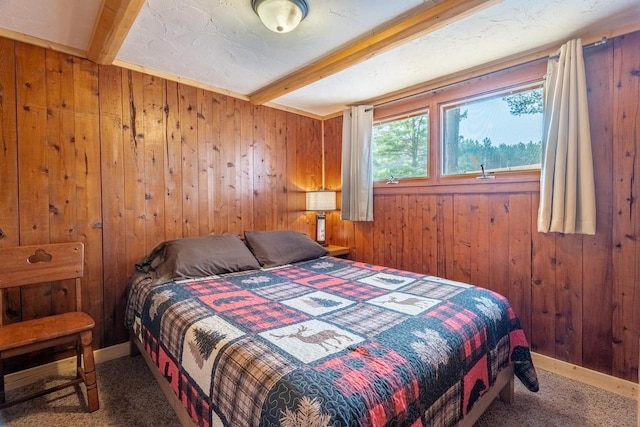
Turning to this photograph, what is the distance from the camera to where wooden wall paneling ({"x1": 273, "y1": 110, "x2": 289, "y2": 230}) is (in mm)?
3365

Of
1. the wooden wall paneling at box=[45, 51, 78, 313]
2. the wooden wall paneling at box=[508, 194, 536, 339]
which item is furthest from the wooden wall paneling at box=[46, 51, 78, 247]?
the wooden wall paneling at box=[508, 194, 536, 339]

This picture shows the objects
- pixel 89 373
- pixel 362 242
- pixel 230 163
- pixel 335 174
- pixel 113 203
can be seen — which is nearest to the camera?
pixel 89 373

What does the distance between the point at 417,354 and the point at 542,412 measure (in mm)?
1200

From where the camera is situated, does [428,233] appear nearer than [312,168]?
Yes

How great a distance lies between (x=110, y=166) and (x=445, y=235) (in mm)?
2782

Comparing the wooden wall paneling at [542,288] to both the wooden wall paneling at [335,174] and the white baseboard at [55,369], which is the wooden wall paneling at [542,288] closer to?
the wooden wall paneling at [335,174]

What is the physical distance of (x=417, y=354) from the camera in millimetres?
1167

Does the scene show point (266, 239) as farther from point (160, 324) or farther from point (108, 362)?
point (108, 362)

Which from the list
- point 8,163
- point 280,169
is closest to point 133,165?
point 8,163

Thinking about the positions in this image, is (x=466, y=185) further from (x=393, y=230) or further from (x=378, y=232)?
(x=378, y=232)

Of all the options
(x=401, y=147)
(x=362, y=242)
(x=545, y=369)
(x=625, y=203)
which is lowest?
(x=545, y=369)

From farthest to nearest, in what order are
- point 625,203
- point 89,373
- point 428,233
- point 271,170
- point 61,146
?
point 271,170 → point 428,233 → point 61,146 → point 625,203 → point 89,373

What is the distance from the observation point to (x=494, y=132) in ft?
8.13

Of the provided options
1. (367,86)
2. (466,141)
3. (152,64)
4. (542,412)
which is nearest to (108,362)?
(152,64)
